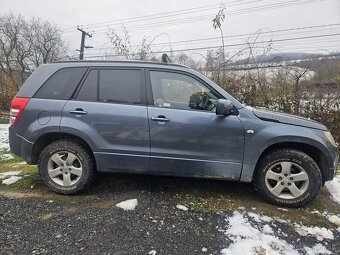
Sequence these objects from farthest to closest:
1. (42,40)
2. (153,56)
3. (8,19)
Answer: (42,40)
(8,19)
(153,56)

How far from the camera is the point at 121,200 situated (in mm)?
3615

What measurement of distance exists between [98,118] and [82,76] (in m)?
0.67

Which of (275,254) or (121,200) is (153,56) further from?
(275,254)

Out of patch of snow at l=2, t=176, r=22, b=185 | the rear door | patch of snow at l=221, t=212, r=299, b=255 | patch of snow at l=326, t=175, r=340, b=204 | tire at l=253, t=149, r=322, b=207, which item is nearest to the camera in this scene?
patch of snow at l=221, t=212, r=299, b=255

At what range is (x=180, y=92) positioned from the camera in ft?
12.1

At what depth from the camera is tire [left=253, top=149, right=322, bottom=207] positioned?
3.45 m

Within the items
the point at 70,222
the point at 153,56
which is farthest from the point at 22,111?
the point at 153,56

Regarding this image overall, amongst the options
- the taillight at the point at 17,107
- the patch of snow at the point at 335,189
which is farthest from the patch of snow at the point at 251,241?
the taillight at the point at 17,107

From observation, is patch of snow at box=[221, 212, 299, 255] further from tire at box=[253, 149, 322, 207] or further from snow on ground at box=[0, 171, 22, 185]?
snow on ground at box=[0, 171, 22, 185]

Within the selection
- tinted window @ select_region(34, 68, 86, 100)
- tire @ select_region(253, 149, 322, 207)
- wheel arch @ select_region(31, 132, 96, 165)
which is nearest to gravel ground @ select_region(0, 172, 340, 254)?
tire @ select_region(253, 149, 322, 207)

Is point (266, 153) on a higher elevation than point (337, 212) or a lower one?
higher

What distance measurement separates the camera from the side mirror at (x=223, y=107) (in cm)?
334

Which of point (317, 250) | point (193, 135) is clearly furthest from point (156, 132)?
point (317, 250)

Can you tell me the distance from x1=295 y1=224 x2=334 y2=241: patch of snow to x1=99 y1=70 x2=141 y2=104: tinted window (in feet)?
8.09
